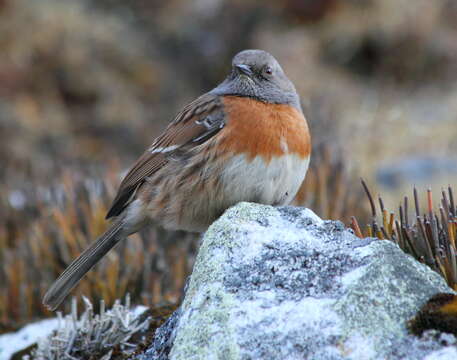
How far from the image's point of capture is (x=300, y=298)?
101 inches

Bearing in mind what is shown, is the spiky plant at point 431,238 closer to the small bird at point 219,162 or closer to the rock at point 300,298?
the rock at point 300,298

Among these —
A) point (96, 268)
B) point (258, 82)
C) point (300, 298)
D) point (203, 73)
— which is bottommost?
point (96, 268)

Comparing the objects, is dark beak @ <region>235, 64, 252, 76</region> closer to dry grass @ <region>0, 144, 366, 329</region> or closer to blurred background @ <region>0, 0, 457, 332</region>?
dry grass @ <region>0, 144, 366, 329</region>

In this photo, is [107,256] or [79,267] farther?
[107,256]

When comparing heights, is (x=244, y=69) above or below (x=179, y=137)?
above

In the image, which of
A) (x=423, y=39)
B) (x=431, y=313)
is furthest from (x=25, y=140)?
(x=431, y=313)

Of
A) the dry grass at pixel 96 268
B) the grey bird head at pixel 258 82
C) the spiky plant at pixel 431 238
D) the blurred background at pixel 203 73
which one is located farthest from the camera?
the blurred background at pixel 203 73

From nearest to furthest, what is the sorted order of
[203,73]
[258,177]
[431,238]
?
[431,238]
[258,177]
[203,73]

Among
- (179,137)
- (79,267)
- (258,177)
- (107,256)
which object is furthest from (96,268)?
(258,177)

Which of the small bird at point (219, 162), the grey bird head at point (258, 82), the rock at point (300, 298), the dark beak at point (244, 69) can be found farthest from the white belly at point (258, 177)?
the rock at point (300, 298)

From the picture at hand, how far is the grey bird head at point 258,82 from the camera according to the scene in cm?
427

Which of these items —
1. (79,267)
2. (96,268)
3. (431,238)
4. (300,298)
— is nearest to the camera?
(300,298)

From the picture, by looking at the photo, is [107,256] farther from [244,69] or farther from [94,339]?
[244,69]

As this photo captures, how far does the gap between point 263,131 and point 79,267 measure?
1513 mm
